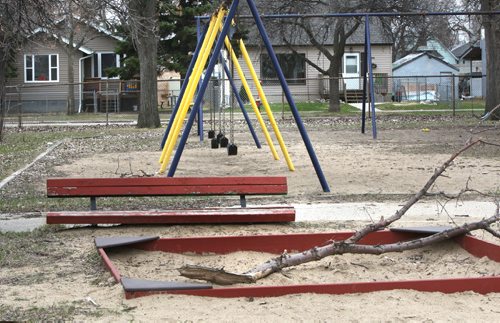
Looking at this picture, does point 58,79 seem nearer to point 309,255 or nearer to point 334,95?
point 334,95

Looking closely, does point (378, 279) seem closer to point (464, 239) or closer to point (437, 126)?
point (464, 239)

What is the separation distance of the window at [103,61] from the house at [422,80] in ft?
60.5

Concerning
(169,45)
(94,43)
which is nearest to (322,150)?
(169,45)

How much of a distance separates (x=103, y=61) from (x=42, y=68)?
12.3ft

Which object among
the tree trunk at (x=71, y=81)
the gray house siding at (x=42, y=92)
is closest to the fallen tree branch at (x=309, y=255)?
the tree trunk at (x=71, y=81)

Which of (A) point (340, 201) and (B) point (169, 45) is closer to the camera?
(A) point (340, 201)

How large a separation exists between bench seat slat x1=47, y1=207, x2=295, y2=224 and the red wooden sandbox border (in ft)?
4.03

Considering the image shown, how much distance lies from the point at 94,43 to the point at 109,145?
29462 millimetres

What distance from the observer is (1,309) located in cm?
587

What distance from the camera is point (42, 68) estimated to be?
164ft

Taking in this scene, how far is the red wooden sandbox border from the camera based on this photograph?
598cm

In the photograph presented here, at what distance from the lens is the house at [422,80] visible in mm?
53469

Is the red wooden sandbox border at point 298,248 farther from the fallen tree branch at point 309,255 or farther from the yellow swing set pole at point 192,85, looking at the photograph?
the yellow swing set pole at point 192,85

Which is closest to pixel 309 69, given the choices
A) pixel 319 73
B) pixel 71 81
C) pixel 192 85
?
pixel 319 73
